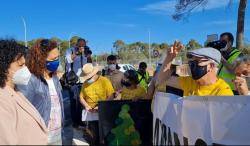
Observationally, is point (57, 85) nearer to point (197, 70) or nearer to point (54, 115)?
point (54, 115)

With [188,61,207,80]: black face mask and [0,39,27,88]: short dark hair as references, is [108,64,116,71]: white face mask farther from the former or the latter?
[0,39,27,88]: short dark hair

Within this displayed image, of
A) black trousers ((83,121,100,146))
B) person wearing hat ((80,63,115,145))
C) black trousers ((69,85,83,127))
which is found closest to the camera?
black trousers ((83,121,100,146))

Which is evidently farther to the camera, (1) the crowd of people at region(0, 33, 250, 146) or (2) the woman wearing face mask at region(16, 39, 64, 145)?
(2) the woman wearing face mask at region(16, 39, 64, 145)

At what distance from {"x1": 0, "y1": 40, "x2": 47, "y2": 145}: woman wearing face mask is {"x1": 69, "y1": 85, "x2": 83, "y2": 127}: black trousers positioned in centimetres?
500

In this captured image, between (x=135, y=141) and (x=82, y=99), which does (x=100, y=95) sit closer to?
(x=82, y=99)

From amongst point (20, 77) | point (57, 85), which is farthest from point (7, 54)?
point (57, 85)

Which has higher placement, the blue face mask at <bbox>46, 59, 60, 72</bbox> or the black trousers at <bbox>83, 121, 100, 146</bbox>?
the blue face mask at <bbox>46, 59, 60, 72</bbox>

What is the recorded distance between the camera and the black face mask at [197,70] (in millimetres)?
5098

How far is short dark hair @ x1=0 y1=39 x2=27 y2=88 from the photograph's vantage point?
4.11 metres

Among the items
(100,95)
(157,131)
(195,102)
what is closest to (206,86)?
(195,102)

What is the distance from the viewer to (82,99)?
862 cm

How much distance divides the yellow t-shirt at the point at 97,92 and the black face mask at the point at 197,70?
→ 11.5ft

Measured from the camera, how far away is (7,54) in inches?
165

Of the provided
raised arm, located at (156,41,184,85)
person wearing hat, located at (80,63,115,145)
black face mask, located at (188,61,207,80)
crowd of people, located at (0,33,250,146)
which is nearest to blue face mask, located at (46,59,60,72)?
crowd of people, located at (0,33,250,146)
